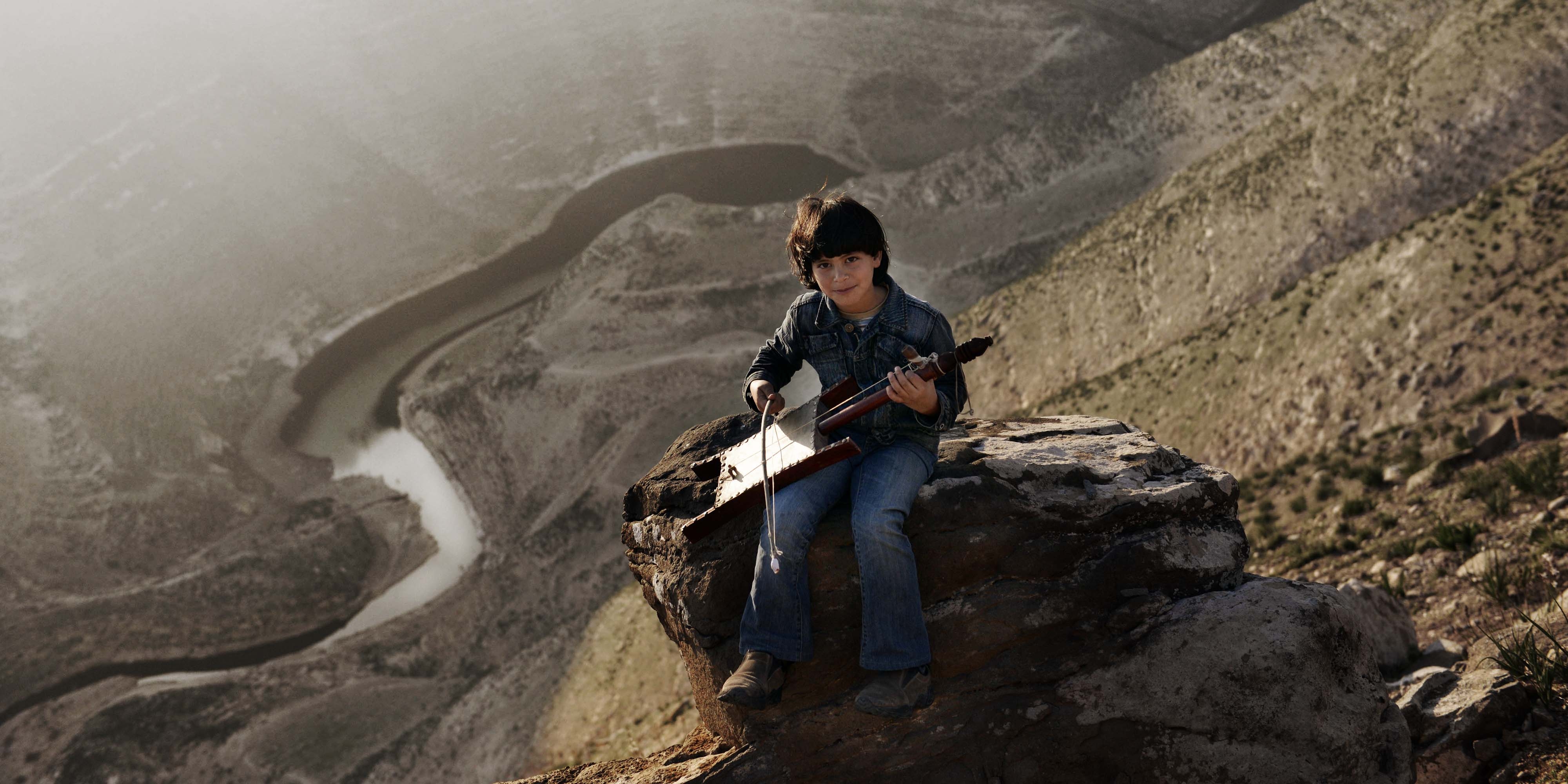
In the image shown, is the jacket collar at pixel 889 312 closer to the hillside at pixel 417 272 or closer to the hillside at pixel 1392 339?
the hillside at pixel 1392 339

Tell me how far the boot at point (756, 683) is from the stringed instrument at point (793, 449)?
0.95 meters

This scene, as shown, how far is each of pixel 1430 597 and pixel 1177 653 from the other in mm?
5230

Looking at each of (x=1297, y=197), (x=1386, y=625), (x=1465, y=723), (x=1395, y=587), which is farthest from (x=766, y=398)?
(x=1297, y=197)

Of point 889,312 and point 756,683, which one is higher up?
point 889,312

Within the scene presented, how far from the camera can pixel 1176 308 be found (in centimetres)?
2120

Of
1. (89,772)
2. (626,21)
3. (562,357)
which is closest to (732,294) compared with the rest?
(562,357)

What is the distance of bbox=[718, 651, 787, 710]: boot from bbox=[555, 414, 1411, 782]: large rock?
41 cm

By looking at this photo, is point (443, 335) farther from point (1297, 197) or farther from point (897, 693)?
point (897, 693)

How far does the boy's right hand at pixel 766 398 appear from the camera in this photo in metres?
5.45

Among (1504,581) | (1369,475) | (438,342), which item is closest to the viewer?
(1504,581)

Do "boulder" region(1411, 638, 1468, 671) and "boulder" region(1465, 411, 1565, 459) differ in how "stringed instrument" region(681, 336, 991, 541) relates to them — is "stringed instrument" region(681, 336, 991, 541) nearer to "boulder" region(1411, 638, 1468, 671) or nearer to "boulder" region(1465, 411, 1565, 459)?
"boulder" region(1411, 638, 1468, 671)

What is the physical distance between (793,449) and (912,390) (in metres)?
1.02

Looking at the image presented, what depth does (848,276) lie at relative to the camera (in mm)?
5066

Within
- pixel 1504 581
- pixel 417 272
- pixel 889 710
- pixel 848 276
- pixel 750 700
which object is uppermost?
pixel 417 272
